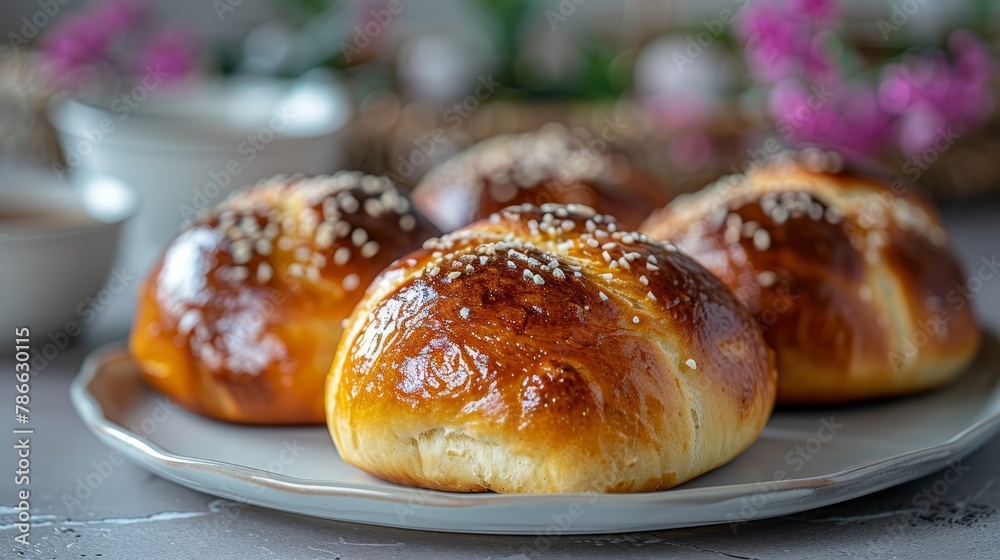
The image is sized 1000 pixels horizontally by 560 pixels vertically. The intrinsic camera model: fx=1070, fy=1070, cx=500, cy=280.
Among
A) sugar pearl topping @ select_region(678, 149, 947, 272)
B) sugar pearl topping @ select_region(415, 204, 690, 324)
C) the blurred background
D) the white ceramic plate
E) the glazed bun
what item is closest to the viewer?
the white ceramic plate

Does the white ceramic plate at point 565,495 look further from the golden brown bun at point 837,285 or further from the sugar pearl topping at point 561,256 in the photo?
the sugar pearl topping at point 561,256

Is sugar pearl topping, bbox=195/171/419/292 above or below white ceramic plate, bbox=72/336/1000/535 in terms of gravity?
above

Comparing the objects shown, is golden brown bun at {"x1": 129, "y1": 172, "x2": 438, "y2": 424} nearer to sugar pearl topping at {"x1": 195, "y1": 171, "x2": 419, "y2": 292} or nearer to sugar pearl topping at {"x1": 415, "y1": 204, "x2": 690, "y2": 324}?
sugar pearl topping at {"x1": 195, "y1": 171, "x2": 419, "y2": 292}

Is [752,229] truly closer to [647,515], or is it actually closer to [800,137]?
[647,515]

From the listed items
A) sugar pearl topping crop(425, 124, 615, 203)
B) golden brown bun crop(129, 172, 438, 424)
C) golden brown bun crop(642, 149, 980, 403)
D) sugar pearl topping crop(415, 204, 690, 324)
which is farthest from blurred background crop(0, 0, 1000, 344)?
sugar pearl topping crop(415, 204, 690, 324)

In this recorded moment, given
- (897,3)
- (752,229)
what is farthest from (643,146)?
(897,3)

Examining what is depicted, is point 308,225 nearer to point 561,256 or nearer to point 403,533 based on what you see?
point 561,256

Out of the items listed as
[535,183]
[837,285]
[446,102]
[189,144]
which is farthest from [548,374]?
[446,102]

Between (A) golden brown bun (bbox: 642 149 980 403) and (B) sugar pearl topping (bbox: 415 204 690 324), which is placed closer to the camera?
(B) sugar pearl topping (bbox: 415 204 690 324)
